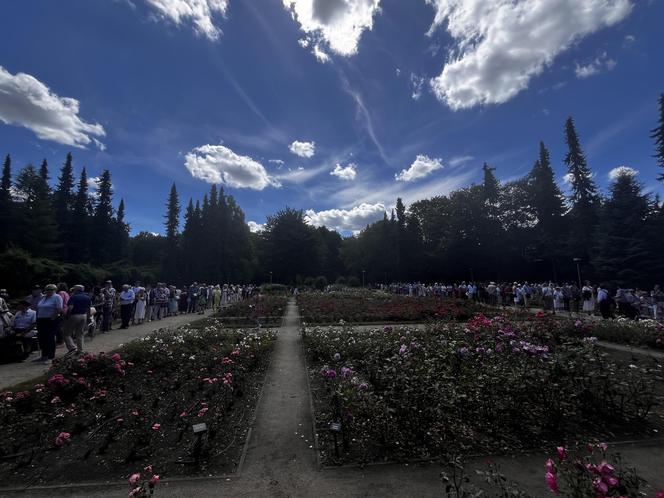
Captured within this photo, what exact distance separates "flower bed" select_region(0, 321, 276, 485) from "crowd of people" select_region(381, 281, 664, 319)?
1548 cm

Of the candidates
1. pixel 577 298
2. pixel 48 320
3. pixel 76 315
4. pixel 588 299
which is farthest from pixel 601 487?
pixel 577 298

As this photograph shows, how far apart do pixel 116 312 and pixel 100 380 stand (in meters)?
11.4

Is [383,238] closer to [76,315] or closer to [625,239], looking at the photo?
[625,239]

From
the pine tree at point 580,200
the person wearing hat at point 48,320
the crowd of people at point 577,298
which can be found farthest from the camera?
the pine tree at point 580,200

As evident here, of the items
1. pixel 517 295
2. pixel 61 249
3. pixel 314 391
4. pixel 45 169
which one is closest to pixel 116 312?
pixel 314 391

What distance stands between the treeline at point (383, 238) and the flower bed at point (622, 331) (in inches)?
614

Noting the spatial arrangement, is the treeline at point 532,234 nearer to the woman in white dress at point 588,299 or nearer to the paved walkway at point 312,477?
the woman in white dress at point 588,299

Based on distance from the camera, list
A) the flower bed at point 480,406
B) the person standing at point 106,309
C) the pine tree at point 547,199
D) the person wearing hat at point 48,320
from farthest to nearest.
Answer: the pine tree at point 547,199 → the person standing at point 106,309 → the person wearing hat at point 48,320 → the flower bed at point 480,406

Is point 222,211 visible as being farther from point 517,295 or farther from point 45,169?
point 517,295

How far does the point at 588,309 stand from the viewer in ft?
57.3

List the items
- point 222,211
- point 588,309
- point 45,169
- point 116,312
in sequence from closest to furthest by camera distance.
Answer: point 116,312 < point 588,309 < point 45,169 < point 222,211

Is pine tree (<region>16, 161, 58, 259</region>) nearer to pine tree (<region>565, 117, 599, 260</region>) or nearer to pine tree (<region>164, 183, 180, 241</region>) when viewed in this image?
pine tree (<region>164, 183, 180, 241</region>)

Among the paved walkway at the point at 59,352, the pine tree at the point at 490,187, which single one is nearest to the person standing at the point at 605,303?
the paved walkway at the point at 59,352

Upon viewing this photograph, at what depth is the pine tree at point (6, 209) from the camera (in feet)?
128
